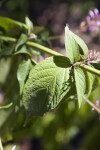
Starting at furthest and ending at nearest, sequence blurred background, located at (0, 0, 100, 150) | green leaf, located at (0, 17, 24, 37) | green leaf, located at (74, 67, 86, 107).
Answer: blurred background, located at (0, 0, 100, 150) < green leaf, located at (0, 17, 24, 37) < green leaf, located at (74, 67, 86, 107)

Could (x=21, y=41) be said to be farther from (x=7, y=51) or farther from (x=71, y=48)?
(x=71, y=48)

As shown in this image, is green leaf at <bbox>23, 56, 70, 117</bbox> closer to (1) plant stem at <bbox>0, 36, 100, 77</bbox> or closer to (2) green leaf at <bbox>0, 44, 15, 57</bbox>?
(1) plant stem at <bbox>0, 36, 100, 77</bbox>

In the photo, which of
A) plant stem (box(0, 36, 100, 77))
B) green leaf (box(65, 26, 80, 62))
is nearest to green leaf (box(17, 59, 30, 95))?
plant stem (box(0, 36, 100, 77))

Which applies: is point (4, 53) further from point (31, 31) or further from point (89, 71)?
point (89, 71)

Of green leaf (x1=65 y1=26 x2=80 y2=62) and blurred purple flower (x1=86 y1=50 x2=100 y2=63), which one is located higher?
green leaf (x1=65 y1=26 x2=80 y2=62)

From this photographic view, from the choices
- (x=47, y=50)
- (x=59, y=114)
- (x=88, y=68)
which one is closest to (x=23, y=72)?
(x=47, y=50)

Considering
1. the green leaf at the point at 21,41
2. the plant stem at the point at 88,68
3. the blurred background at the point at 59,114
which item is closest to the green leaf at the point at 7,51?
the green leaf at the point at 21,41
